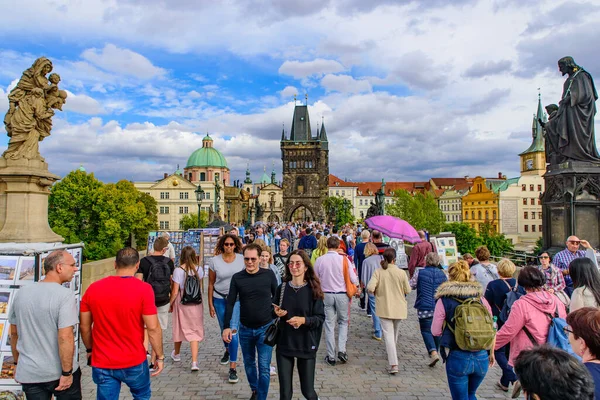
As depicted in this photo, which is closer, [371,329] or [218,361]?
[218,361]

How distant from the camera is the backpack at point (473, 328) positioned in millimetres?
A: 4145

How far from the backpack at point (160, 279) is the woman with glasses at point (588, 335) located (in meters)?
5.37

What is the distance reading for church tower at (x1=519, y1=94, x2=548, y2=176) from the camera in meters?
74.1

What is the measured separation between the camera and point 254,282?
Result: 4992 mm

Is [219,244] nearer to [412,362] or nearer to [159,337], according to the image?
[159,337]

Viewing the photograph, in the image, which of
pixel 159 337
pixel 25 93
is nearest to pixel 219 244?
pixel 159 337

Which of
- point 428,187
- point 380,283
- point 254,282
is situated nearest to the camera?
point 254,282

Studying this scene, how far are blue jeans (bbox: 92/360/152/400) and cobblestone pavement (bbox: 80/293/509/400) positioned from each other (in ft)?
5.07

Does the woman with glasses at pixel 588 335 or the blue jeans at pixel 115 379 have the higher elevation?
the woman with glasses at pixel 588 335

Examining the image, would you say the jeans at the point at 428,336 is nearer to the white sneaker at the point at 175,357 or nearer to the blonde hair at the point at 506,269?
the blonde hair at the point at 506,269

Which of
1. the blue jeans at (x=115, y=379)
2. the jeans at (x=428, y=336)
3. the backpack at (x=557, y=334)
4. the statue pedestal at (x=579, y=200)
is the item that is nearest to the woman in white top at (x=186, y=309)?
the blue jeans at (x=115, y=379)

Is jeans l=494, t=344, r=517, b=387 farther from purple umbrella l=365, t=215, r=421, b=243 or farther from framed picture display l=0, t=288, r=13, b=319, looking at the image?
framed picture display l=0, t=288, r=13, b=319

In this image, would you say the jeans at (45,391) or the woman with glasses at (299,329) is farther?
the woman with glasses at (299,329)

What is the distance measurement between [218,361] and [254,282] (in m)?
2.46
